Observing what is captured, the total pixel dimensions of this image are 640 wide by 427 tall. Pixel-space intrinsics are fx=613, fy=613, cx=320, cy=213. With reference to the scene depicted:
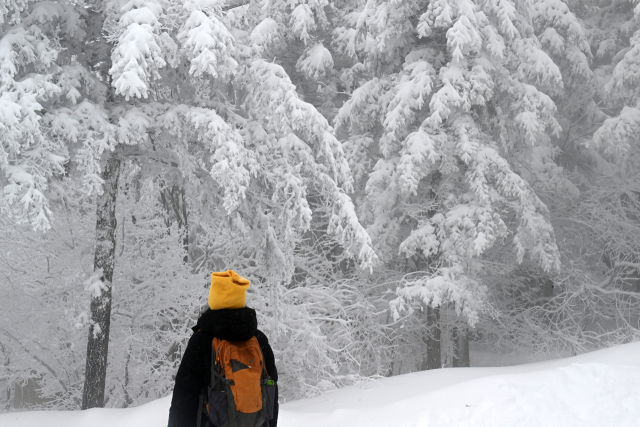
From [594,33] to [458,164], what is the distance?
658cm

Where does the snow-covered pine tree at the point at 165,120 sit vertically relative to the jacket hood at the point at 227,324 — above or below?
above

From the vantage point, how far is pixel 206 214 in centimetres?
973

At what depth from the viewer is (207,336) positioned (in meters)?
3.12

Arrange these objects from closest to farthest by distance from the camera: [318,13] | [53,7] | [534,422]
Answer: [534,422], [53,7], [318,13]

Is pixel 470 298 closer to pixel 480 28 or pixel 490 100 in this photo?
pixel 490 100

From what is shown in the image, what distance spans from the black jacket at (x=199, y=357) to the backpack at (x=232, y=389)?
0.13ft

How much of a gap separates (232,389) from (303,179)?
21.8 ft

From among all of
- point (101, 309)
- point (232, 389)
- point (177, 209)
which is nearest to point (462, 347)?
point (177, 209)

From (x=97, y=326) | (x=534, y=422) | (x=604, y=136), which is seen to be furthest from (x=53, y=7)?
(x=604, y=136)

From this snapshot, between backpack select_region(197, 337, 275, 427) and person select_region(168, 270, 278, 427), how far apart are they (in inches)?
1.7

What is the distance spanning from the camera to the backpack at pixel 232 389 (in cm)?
304

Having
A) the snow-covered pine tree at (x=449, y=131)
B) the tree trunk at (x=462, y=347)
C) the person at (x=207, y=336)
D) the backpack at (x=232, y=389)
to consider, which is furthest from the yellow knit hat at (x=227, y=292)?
the tree trunk at (x=462, y=347)

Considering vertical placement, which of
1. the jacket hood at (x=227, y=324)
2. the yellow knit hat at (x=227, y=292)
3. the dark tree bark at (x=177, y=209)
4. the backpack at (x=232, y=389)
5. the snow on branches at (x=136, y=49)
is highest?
the snow on branches at (x=136, y=49)

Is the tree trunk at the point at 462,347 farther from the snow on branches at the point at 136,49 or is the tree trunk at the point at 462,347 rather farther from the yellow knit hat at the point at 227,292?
the yellow knit hat at the point at 227,292
